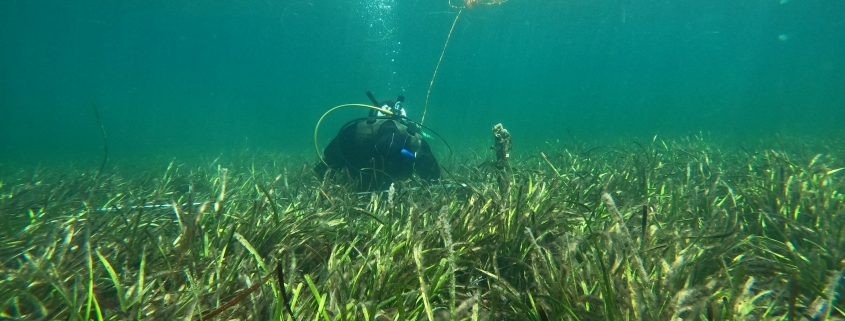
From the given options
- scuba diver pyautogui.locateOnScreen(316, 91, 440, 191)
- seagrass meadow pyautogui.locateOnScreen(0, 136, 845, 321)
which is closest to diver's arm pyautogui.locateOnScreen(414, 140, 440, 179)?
scuba diver pyautogui.locateOnScreen(316, 91, 440, 191)

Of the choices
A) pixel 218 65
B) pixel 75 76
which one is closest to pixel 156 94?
pixel 75 76

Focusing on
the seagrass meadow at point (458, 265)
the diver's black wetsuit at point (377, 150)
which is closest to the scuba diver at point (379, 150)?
the diver's black wetsuit at point (377, 150)

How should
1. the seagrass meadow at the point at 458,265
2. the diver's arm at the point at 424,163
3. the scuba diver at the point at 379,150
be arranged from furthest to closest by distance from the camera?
1. the diver's arm at the point at 424,163
2. the scuba diver at the point at 379,150
3. the seagrass meadow at the point at 458,265

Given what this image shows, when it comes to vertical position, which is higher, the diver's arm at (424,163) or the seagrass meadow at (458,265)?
the seagrass meadow at (458,265)

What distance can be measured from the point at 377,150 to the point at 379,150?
0.03 meters

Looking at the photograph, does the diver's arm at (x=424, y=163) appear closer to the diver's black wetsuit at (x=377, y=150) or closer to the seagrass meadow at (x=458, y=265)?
the diver's black wetsuit at (x=377, y=150)

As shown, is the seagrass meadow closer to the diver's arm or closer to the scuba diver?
the scuba diver

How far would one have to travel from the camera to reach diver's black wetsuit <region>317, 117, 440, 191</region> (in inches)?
160

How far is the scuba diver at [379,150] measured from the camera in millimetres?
4059

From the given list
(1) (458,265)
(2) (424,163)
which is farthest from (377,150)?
(1) (458,265)

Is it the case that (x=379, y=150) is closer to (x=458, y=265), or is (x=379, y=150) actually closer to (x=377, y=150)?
(x=377, y=150)

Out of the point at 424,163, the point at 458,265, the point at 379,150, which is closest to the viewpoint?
the point at 458,265

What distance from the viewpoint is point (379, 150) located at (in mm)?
4070

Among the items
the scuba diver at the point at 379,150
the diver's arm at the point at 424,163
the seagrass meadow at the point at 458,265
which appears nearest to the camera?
the seagrass meadow at the point at 458,265
